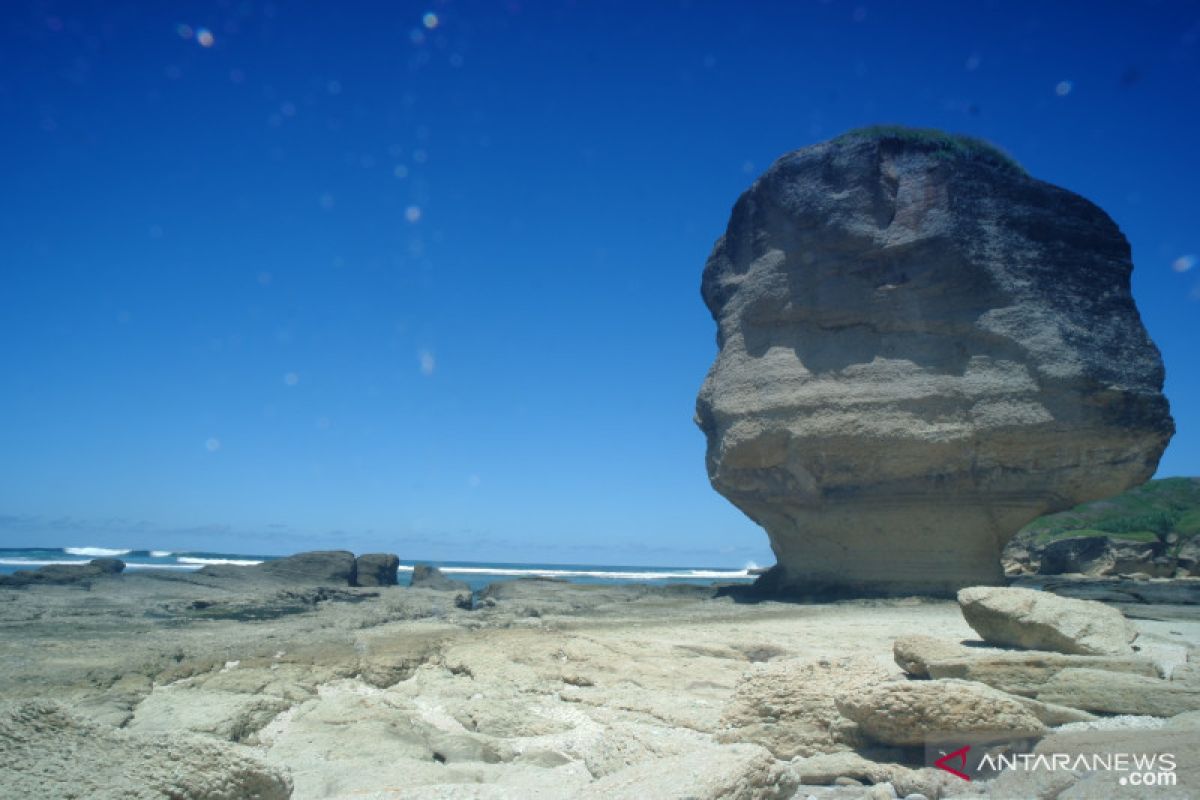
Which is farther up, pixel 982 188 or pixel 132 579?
pixel 982 188

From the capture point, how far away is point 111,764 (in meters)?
2.90

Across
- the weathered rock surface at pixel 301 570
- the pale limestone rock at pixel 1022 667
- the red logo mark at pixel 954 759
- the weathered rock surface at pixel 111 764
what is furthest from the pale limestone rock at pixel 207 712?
the weathered rock surface at pixel 301 570

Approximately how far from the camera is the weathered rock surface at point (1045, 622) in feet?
18.9

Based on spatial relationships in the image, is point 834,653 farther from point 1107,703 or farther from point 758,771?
point 758,771

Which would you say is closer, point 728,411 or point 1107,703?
point 1107,703

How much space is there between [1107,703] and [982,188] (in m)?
11.9

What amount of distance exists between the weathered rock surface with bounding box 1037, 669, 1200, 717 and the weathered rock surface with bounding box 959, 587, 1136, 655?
2.73 feet

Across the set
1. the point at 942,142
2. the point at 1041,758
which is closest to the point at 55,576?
the point at 1041,758

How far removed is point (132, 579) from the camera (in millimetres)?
17531

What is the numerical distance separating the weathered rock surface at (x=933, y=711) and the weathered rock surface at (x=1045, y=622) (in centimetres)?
171

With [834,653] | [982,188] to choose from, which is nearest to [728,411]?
[982,188]

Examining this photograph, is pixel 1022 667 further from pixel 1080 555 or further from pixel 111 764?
pixel 1080 555

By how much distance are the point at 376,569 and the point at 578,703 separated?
19.3 meters

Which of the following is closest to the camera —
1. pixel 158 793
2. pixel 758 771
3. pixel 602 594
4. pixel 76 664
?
pixel 158 793
